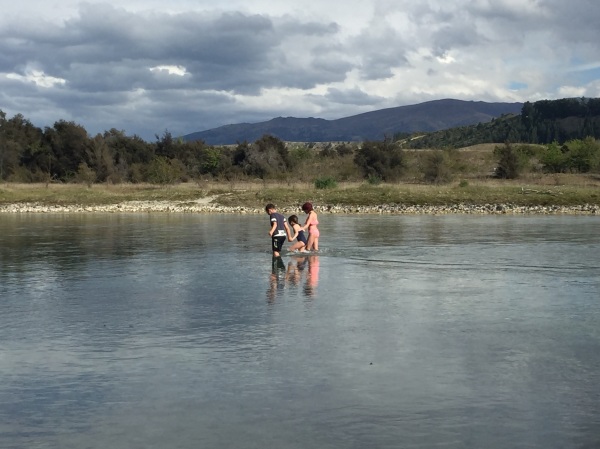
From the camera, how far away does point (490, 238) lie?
25.1 meters

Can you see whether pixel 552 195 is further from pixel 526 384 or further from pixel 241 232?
pixel 526 384

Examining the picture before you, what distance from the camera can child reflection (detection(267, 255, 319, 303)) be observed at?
14.1 meters

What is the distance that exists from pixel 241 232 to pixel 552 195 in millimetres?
26388

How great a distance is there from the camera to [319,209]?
46188 mm

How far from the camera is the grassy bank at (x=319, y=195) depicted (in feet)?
Answer: 155

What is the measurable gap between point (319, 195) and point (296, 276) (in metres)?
33.9

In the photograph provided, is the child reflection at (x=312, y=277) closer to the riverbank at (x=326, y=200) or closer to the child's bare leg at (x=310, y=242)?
the child's bare leg at (x=310, y=242)

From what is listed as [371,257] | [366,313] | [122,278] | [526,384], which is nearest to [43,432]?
[526,384]

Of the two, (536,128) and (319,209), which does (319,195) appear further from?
(536,128)

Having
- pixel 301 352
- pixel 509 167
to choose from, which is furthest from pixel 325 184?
pixel 301 352

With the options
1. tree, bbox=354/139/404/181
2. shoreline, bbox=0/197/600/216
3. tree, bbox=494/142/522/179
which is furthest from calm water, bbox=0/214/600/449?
tree, bbox=494/142/522/179

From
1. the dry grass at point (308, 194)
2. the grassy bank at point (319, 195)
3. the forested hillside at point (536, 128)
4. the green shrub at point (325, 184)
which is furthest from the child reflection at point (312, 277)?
the forested hillside at point (536, 128)

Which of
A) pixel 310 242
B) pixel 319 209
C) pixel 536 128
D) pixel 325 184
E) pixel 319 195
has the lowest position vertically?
pixel 310 242

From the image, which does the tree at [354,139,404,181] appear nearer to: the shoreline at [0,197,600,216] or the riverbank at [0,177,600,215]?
the riverbank at [0,177,600,215]
